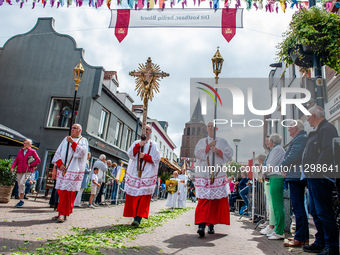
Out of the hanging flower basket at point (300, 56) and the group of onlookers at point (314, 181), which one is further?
the hanging flower basket at point (300, 56)

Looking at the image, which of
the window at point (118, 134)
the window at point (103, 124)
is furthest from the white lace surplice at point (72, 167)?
the window at point (118, 134)

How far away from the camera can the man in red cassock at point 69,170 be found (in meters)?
6.24

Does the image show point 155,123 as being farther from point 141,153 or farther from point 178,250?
point 178,250

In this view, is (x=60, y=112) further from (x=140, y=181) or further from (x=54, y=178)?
(x=140, y=181)

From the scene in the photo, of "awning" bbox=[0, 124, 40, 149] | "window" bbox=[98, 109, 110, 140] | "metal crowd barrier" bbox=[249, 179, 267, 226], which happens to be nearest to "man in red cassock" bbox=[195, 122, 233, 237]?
"metal crowd barrier" bbox=[249, 179, 267, 226]

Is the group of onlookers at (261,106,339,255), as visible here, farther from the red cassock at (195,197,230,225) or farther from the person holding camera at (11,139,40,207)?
the person holding camera at (11,139,40,207)

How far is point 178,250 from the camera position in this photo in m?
3.99

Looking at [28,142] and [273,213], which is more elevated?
[28,142]

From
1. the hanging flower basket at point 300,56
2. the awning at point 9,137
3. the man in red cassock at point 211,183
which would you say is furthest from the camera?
the awning at point 9,137

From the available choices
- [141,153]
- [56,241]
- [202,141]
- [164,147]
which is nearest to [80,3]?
[141,153]

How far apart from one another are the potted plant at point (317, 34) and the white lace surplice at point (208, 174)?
7.93 ft

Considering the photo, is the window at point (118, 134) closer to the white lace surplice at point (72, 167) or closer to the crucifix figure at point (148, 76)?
the crucifix figure at point (148, 76)

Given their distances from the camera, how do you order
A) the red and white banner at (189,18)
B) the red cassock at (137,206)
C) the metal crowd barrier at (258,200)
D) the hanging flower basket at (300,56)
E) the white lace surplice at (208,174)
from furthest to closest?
the metal crowd barrier at (258,200) < the red and white banner at (189,18) < the red cassock at (137,206) < the white lace surplice at (208,174) < the hanging flower basket at (300,56)

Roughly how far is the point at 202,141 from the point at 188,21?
3.36 meters
